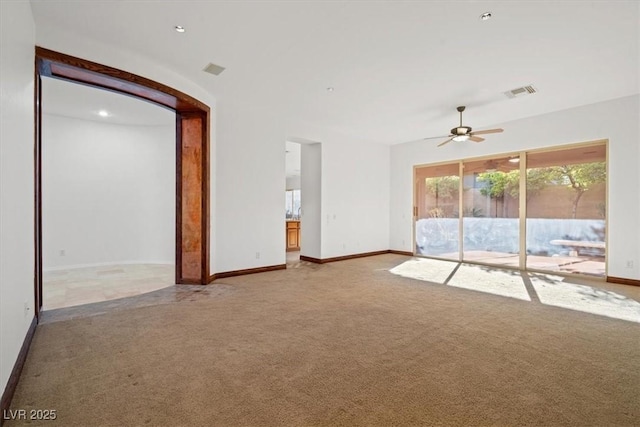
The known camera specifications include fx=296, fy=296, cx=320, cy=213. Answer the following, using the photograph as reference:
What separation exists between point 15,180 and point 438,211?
7413 millimetres

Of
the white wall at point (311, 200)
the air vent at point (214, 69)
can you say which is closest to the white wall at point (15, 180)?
the air vent at point (214, 69)

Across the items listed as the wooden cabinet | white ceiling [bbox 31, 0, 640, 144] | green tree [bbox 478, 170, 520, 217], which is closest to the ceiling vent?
white ceiling [bbox 31, 0, 640, 144]

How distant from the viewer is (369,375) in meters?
2.08

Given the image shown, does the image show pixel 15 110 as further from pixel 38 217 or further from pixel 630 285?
pixel 630 285

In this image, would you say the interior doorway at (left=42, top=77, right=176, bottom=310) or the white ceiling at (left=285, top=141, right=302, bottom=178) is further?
the white ceiling at (left=285, top=141, right=302, bottom=178)

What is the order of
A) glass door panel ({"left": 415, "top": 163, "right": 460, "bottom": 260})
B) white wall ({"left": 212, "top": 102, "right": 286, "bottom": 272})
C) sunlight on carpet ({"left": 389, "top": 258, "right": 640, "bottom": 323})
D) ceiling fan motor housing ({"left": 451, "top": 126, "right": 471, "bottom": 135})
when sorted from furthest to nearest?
glass door panel ({"left": 415, "top": 163, "right": 460, "bottom": 260}) → ceiling fan motor housing ({"left": 451, "top": 126, "right": 471, "bottom": 135}) → white wall ({"left": 212, "top": 102, "right": 286, "bottom": 272}) → sunlight on carpet ({"left": 389, "top": 258, "right": 640, "bottom": 323})

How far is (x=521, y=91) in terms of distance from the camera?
459 cm

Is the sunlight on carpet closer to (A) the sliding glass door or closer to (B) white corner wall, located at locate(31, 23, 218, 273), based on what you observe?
(A) the sliding glass door

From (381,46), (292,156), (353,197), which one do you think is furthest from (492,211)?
(292,156)

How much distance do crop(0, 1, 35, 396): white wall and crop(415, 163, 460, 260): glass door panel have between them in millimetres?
7297

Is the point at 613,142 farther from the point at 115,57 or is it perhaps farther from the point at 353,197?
the point at 115,57

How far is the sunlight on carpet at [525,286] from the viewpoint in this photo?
11.9 ft

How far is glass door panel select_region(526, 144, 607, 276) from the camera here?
520 centimetres

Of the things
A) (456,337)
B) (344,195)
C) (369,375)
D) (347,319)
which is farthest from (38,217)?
(344,195)
